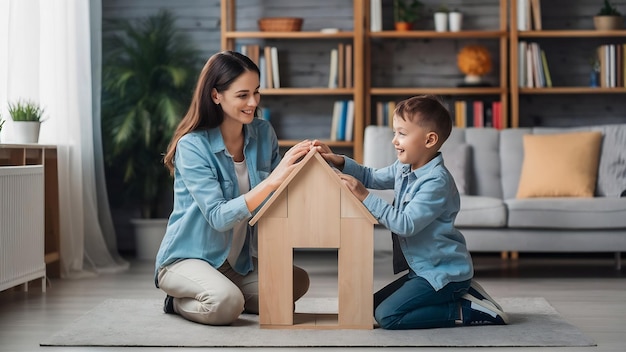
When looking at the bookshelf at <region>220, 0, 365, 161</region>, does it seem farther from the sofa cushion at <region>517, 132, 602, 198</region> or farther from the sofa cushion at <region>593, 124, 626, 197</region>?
the sofa cushion at <region>593, 124, 626, 197</region>

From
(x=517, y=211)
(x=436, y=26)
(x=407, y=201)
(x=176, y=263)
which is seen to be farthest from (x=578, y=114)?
(x=176, y=263)

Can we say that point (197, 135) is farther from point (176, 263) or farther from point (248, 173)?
point (176, 263)

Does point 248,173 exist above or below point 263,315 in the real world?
above

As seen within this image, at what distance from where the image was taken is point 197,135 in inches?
128

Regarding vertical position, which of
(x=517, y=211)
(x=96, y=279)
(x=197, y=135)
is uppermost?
(x=197, y=135)

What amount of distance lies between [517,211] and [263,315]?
1942mm

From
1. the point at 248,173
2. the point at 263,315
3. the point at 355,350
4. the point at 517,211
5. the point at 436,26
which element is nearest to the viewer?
the point at 355,350

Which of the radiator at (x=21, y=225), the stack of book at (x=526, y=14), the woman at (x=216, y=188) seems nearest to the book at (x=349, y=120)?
the stack of book at (x=526, y=14)

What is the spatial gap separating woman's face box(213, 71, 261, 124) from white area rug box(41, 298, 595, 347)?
0.74 metres

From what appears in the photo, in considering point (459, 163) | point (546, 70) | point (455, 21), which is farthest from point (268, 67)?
point (546, 70)

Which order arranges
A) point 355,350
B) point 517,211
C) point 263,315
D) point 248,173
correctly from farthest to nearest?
point 517,211, point 248,173, point 263,315, point 355,350

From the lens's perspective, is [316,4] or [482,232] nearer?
[482,232]

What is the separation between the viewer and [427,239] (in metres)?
3.13

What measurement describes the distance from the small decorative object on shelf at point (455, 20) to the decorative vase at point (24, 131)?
9.03ft
